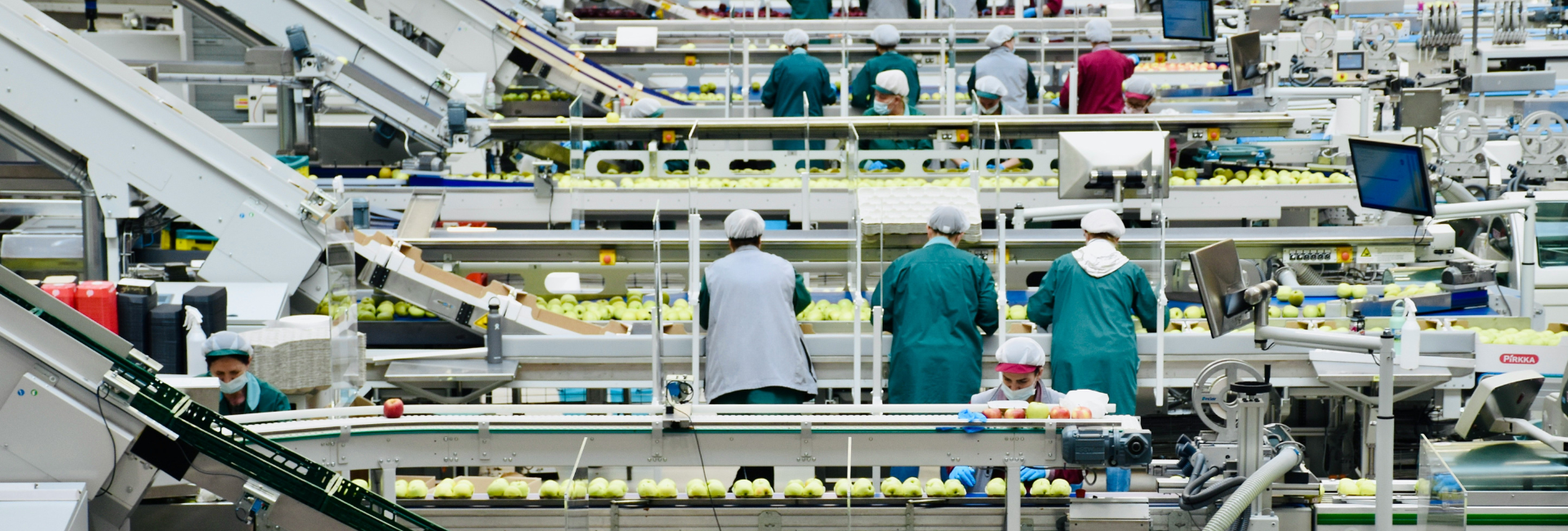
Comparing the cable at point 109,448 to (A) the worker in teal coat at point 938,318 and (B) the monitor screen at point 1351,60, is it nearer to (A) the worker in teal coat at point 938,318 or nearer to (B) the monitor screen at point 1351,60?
(A) the worker in teal coat at point 938,318

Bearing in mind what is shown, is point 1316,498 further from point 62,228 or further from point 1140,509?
point 62,228

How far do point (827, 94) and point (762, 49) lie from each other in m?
1.91

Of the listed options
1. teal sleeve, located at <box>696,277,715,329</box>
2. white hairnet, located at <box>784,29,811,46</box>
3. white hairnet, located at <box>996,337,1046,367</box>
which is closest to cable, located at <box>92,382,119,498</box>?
teal sleeve, located at <box>696,277,715,329</box>

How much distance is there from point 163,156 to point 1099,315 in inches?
155

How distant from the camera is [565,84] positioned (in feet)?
36.5

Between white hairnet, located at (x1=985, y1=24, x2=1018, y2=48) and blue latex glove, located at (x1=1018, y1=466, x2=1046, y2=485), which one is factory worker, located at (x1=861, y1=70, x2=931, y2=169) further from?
blue latex glove, located at (x1=1018, y1=466, x2=1046, y2=485)

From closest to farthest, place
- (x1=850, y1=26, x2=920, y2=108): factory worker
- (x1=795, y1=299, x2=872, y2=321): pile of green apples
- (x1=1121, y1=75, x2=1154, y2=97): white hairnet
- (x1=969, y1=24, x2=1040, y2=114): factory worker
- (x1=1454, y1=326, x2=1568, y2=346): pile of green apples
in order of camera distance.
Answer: (x1=1454, y1=326, x2=1568, y2=346): pile of green apples, (x1=795, y1=299, x2=872, y2=321): pile of green apples, (x1=1121, y1=75, x2=1154, y2=97): white hairnet, (x1=850, y1=26, x2=920, y2=108): factory worker, (x1=969, y1=24, x2=1040, y2=114): factory worker

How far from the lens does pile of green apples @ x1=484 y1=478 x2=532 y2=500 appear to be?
A: 14.1 ft

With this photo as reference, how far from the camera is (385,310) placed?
6.62m

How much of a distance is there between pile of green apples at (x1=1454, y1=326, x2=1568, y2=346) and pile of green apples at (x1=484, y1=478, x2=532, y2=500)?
4.09 meters

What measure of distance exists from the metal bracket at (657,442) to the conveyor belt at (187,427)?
2.30 ft

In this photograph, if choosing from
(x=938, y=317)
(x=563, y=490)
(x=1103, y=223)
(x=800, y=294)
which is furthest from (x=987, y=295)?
(x=563, y=490)

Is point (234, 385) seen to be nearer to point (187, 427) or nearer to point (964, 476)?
point (187, 427)

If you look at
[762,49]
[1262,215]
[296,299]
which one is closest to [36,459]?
[296,299]
